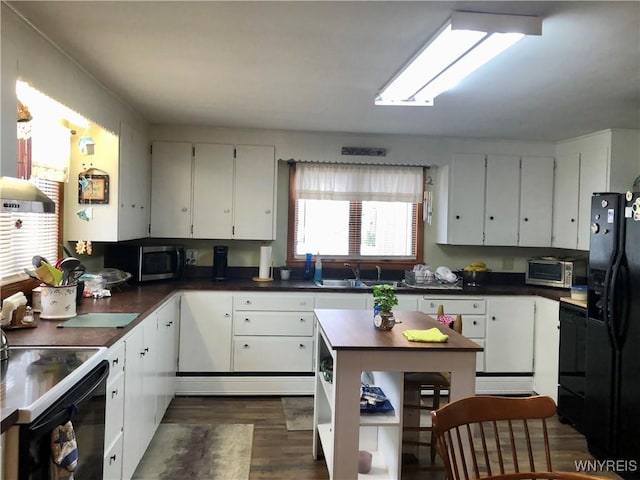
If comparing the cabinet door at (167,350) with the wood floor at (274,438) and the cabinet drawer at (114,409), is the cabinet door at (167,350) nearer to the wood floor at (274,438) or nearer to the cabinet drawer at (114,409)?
the wood floor at (274,438)

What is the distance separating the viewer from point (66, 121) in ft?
10.8

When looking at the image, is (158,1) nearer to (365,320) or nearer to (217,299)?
(365,320)

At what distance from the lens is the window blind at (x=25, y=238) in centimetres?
262

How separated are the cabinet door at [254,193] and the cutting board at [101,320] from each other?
186 centimetres

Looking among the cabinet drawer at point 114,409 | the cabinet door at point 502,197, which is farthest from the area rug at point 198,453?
the cabinet door at point 502,197

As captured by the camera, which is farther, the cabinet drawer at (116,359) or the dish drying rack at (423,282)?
the dish drying rack at (423,282)

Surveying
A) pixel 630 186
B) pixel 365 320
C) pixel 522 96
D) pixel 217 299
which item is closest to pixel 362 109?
pixel 522 96

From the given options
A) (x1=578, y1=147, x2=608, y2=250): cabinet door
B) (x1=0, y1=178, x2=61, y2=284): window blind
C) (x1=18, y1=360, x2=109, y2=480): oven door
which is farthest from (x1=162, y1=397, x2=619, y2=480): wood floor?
(x1=578, y1=147, x2=608, y2=250): cabinet door

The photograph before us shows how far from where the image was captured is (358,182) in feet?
15.4

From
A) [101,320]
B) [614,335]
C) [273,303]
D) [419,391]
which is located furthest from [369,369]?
[273,303]

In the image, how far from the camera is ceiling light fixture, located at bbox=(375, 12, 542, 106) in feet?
6.30

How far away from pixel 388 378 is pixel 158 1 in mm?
2065

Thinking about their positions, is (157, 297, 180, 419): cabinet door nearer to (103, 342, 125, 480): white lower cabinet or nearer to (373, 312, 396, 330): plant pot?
(103, 342, 125, 480): white lower cabinet

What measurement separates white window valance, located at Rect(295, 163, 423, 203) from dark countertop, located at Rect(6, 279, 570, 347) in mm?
902
